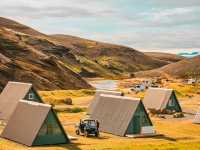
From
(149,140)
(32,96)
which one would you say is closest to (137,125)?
(149,140)

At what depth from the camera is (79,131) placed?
6050cm


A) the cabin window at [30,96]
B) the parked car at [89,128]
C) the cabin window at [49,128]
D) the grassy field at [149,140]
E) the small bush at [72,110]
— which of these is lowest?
the small bush at [72,110]

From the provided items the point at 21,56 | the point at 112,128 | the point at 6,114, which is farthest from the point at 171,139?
the point at 21,56

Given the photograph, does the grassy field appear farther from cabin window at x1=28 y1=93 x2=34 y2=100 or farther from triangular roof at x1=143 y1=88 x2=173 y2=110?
triangular roof at x1=143 y1=88 x2=173 y2=110

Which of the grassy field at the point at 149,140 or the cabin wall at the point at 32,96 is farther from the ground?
the cabin wall at the point at 32,96

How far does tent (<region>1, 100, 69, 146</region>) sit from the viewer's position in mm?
51312

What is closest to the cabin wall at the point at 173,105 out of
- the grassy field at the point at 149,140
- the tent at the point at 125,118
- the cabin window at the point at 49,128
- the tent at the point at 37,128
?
the grassy field at the point at 149,140

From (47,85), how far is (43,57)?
38109 mm

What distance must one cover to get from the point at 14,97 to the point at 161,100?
3125 cm

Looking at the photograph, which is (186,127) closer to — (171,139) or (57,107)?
Answer: (171,139)

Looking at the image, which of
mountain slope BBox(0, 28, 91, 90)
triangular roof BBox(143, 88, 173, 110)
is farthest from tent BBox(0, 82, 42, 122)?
mountain slope BBox(0, 28, 91, 90)

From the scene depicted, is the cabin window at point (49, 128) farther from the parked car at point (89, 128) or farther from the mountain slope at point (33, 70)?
the mountain slope at point (33, 70)

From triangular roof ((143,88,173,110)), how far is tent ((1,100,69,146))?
131 feet

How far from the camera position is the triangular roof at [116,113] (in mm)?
61125
